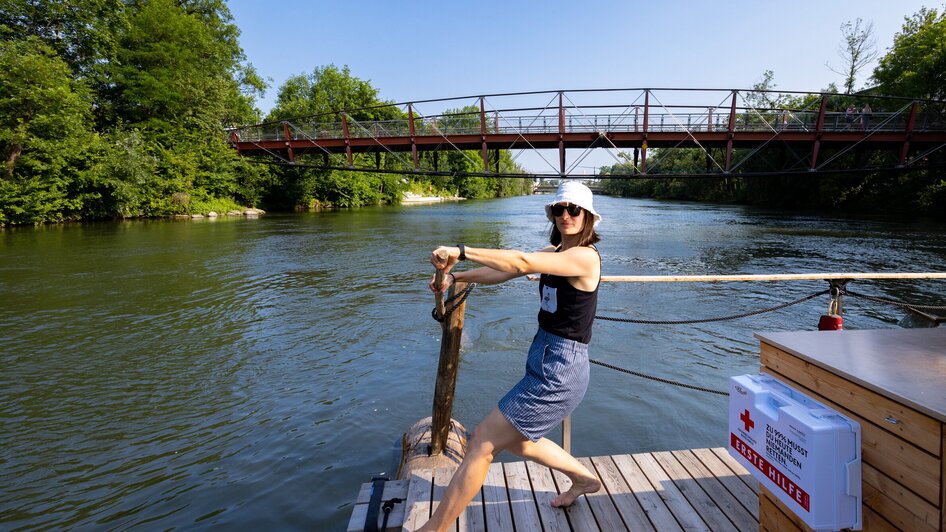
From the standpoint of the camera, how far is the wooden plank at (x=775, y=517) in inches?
84.7

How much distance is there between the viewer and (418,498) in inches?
125

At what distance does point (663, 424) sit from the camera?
Result: 18.9 feet

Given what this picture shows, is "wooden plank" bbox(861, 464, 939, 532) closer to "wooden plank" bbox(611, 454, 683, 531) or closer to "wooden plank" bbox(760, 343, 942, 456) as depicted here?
"wooden plank" bbox(760, 343, 942, 456)

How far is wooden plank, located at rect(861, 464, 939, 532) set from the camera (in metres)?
1.58

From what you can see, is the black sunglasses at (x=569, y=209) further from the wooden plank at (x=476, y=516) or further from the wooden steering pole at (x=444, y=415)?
the wooden plank at (x=476, y=516)

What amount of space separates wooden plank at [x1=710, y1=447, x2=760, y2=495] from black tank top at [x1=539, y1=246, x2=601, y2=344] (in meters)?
1.54

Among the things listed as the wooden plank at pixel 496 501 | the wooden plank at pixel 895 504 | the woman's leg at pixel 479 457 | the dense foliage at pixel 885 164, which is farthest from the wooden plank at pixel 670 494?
the dense foliage at pixel 885 164

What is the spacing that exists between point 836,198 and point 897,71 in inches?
410

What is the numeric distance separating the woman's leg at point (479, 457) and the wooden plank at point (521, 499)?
52cm

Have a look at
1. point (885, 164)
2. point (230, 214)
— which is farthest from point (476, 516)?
point (885, 164)

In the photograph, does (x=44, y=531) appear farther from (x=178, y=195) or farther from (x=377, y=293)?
(x=178, y=195)

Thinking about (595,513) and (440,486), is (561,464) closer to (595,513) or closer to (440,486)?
(595,513)

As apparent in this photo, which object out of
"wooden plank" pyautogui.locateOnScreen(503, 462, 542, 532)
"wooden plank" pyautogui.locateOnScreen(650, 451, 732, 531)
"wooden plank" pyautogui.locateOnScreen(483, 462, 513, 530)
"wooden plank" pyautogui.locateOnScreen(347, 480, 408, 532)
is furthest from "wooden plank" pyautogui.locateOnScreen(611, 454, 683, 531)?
"wooden plank" pyautogui.locateOnScreen(347, 480, 408, 532)

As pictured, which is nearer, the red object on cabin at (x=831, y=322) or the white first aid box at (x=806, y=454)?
the white first aid box at (x=806, y=454)
